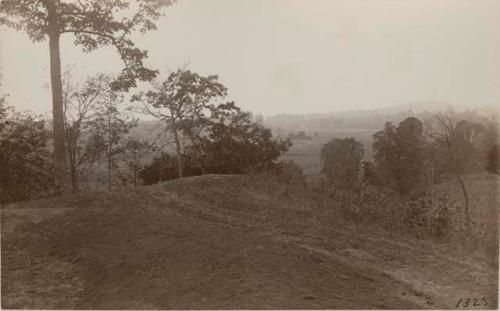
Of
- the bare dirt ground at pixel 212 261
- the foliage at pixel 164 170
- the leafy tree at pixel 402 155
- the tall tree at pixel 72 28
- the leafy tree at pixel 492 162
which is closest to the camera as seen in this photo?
the bare dirt ground at pixel 212 261

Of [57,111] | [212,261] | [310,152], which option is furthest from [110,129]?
[310,152]

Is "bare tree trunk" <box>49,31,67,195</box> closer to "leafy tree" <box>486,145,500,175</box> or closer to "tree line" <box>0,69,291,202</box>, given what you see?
"tree line" <box>0,69,291,202</box>

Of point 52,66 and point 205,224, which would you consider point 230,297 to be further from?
point 52,66

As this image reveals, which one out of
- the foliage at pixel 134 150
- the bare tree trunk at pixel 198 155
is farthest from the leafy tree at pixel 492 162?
the foliage at pixel 134 150

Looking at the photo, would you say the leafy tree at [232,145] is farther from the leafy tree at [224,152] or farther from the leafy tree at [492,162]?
the leafy tree at [492,162]

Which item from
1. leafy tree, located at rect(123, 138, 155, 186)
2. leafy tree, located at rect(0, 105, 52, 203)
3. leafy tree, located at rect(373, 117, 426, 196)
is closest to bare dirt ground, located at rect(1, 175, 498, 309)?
leafy tree, located at rect(0, 105, 52, 203)

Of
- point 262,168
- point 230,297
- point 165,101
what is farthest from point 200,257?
point 262,168
